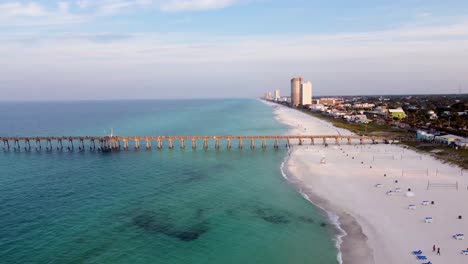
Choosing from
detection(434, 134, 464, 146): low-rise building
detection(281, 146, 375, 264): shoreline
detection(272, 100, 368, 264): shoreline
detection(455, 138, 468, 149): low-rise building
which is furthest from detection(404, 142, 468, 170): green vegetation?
detection(281, 146, 375, 264): shoreline

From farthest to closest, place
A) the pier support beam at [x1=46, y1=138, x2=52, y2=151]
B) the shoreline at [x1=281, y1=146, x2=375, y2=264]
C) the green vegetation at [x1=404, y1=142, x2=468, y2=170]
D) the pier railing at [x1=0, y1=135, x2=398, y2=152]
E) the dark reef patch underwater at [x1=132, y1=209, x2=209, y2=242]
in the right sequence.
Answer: the pier support beam at [x1=46, y1=138, x2=52, y2=151] → the pier railing at [x1=0, y1=135, x2=398, y2=152] → the green vegetation at [x1=404, y1=142, x2=468, y2=170] → the dark reef patch underwater at [x1=132, y1=209, x2=209, y2=242] → the shoreline at [x1=281, y1=146, x2=375, y2=264]

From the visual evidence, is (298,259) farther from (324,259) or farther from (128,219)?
(128,219)

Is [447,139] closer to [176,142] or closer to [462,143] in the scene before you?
[462,143]

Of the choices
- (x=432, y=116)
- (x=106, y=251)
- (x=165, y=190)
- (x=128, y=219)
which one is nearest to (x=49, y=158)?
(x=165, y=190)

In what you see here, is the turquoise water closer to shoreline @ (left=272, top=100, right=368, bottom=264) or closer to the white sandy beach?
shoreline @ (left=272, top=100, right=368, bottom=264)

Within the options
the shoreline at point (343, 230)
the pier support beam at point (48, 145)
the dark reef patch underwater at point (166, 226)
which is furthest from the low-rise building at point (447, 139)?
the pier support beam at point (48, 145)

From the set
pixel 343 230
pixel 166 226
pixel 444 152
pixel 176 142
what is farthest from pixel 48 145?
pixel 444 152

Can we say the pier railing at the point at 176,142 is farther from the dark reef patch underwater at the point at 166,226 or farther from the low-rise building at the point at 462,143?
the dark reef patch underwater at the point at 166,226

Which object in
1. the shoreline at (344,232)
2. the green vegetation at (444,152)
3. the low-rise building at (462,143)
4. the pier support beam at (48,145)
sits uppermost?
the pier support beam at (48,145)

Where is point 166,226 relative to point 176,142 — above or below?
below
